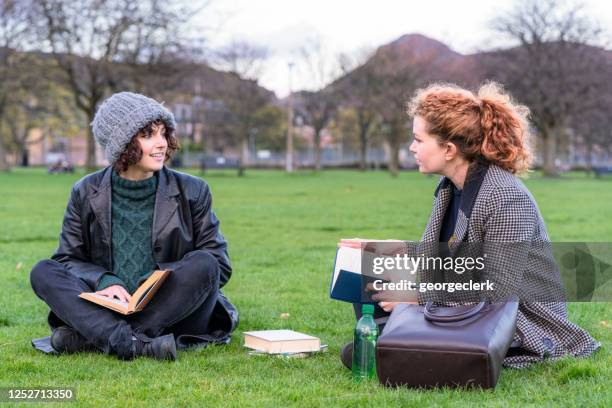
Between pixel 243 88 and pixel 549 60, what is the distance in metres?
19.8

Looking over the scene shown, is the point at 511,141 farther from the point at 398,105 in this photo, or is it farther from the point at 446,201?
the point at 398,105

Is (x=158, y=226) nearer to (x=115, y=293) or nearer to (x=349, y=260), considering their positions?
(x=115, y=293)

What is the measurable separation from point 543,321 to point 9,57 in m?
41.7

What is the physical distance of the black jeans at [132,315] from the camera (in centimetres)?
471

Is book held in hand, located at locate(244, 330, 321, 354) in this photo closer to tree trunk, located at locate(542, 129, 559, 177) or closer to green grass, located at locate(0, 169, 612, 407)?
green grass, located at locate(0, 169, 612, 407)

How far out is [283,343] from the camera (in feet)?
15.8

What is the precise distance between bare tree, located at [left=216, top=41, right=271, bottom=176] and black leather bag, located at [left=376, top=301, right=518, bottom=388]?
50.9 metres

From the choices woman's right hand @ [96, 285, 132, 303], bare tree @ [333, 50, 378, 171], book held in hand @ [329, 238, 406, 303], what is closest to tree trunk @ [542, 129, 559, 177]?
bare tree @ [333, 50, 378, 171]

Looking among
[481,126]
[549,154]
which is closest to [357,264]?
[481,126]

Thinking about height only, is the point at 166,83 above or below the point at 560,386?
above

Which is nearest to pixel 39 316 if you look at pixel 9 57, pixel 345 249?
pixel 345 249

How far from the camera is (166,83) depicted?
38.9 meters

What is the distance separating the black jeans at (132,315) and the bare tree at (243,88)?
49910 millimetres

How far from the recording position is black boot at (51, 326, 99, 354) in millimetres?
4809
